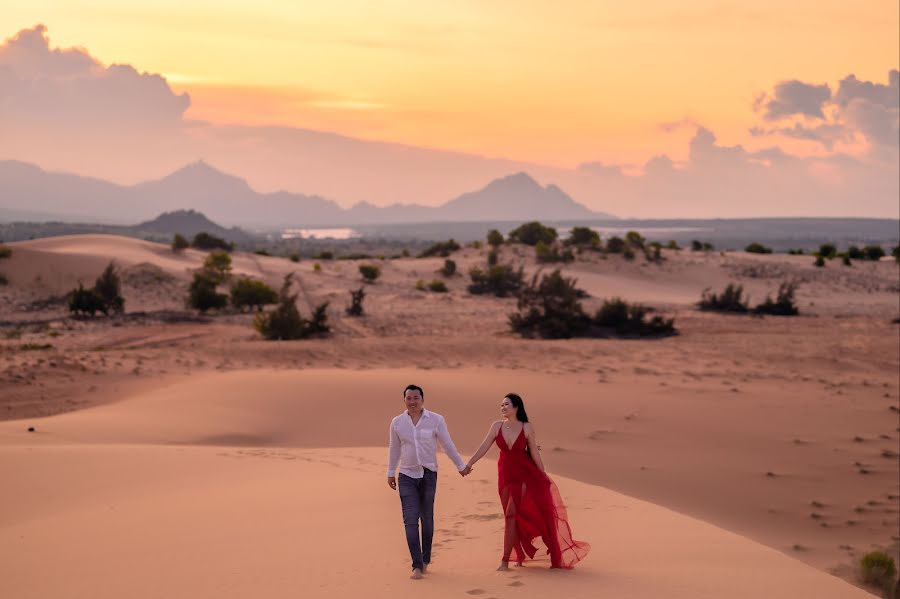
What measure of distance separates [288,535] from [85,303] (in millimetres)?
22555

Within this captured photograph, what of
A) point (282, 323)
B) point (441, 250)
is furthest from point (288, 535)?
point (441, 250)

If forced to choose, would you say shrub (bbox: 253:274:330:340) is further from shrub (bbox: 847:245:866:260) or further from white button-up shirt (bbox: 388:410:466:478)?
shrub (bbox: 847:245:866:260)

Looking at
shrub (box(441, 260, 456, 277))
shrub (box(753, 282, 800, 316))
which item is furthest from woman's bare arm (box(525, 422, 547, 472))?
shrub (box(441, 260, 456, 277))

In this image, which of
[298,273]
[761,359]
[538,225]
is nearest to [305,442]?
A: [761,359]

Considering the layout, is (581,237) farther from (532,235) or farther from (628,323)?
(628,323)

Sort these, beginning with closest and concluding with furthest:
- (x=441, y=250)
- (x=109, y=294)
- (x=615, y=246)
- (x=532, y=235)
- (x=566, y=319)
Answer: (x=566, y=319), (x=109, y=294), (x=615, y=246), (x=441, y=250), (x=532, y=235)

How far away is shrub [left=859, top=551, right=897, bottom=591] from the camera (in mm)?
10031

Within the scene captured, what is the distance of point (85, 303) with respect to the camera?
29.0m

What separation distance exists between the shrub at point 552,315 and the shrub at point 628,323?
64cm

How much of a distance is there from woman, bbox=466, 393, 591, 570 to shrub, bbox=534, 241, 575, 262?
41594 millimetres

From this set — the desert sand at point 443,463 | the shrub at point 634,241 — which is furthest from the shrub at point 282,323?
the shrub at point 634,241

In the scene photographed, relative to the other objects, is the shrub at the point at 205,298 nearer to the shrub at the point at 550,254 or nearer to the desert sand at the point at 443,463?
the desert sand at the point at 443,463

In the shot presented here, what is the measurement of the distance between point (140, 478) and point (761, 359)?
16072 millimetres

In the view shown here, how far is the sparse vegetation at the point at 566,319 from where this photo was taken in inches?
1046
